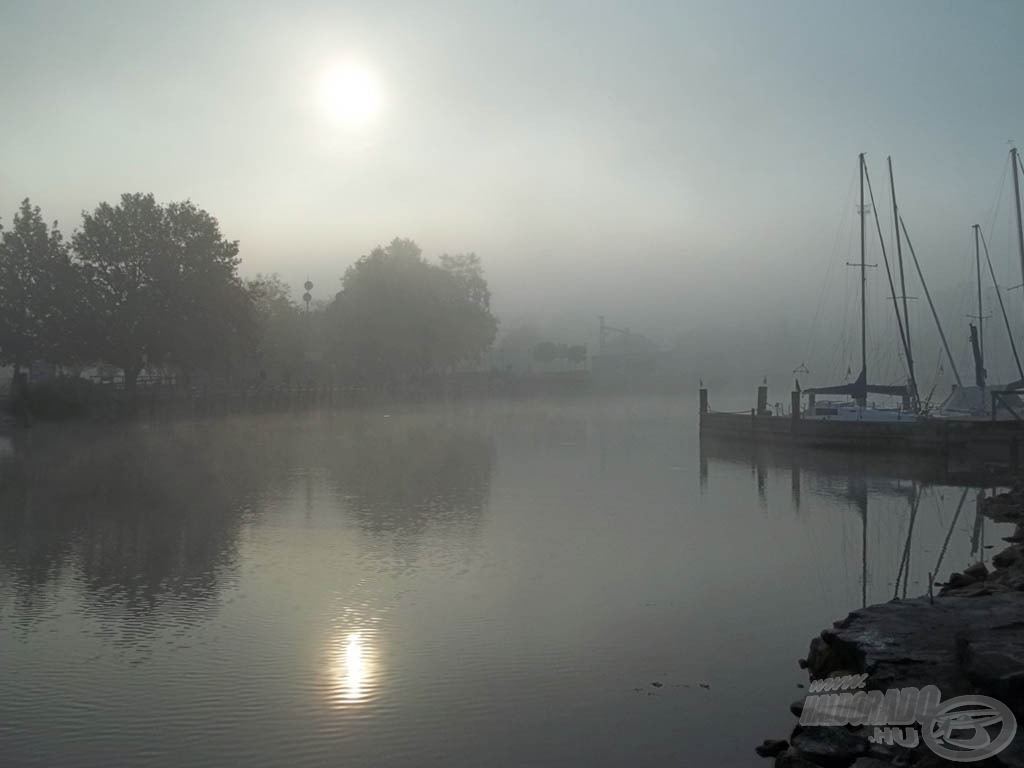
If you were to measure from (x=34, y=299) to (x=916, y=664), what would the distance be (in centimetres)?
6260

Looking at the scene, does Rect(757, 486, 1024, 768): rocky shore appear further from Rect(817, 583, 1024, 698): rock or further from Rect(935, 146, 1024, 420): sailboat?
Rect(935, 146, 1024, 420): sailboat

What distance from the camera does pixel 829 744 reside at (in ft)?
30.2

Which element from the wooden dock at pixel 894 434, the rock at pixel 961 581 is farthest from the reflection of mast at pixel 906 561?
the wooden dock at pixel 894 434

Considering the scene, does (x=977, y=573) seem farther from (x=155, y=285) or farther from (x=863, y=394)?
(x=155, y=285)

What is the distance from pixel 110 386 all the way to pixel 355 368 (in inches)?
1433

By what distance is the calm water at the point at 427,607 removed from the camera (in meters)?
10.5

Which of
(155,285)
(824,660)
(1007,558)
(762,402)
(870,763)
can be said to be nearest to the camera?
(870,763)

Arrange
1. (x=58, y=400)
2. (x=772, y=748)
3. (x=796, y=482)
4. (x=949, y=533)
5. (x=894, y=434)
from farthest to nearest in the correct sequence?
(x=58, y=400)
(x=894, y=434)
(x=796, y=482)
(x=949, y=533)
(x=772, y=748)

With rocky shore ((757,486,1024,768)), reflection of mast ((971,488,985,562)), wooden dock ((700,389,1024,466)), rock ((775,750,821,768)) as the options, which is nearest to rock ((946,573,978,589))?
rocky shore ((757,486,1024,768))

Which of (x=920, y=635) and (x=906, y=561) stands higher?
(x=920, y=635)

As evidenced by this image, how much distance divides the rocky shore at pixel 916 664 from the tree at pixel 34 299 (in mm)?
59560

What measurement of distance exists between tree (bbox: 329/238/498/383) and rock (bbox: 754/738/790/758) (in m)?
88.4

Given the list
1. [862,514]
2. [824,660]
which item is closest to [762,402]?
[862,514]

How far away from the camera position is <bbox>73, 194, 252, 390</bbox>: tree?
6303 cm
